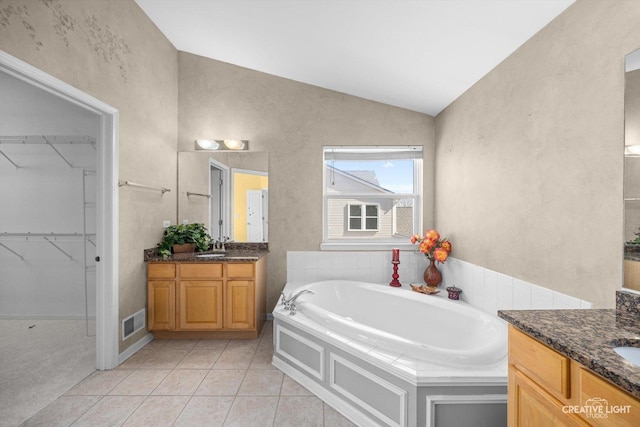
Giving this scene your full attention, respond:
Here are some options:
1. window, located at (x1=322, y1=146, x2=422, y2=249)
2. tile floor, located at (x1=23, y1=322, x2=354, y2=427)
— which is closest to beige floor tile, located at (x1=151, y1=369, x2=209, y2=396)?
tile floor, located at (x1=23, y1=322, x2=354, y2=427)

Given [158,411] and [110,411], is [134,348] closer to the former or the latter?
[110,411]

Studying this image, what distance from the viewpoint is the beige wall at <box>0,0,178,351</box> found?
1.71 metres

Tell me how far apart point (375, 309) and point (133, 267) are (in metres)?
2.28

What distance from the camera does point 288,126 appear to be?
3283mm

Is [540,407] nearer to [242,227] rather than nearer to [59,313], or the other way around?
[242,227]

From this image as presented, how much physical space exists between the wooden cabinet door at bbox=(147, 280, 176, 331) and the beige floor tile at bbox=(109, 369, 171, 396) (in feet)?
1.72

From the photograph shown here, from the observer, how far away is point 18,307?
3.32 meters

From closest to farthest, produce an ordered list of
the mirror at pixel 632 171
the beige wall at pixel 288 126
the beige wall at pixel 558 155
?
the mirror at pixel 632 171
the beige wall at pixel 558 155
the beige wall at pixel 288 126

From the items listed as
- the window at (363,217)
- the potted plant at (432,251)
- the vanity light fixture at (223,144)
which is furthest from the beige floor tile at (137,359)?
the potted plant at (432,251)

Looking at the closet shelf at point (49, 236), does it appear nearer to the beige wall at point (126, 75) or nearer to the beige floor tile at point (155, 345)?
the beige wall at point (126, 75)

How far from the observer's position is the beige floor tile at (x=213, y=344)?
8.86 ft

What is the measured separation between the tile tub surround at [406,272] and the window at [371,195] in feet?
0.54

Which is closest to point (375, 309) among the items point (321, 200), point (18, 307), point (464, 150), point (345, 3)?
point (321, 200)

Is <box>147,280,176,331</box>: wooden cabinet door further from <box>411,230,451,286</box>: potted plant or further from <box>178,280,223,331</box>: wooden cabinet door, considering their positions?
<box>411,230,451,286</box>: potted plant
